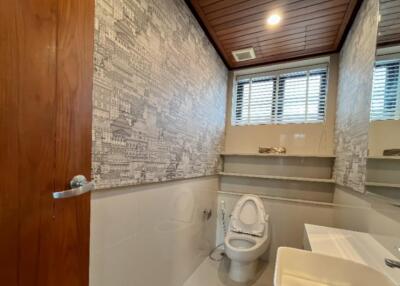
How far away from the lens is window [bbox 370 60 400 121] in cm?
104

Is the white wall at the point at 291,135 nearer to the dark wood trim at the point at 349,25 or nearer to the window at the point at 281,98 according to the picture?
the window at the point at 281,98

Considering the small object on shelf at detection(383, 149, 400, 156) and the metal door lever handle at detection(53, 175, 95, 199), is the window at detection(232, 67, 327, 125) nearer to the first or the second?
the small object on shelf at detection(383, 149, 400, 156)

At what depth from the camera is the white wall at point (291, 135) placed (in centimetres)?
238

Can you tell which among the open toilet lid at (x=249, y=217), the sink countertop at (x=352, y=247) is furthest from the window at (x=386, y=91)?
the open toilet lid at (x=249, y=217)

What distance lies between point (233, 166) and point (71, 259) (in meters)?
2.28

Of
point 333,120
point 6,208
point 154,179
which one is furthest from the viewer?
point 333,120

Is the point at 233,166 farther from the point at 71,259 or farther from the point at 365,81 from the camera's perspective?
the point at 71,259

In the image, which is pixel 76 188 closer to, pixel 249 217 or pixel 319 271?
pixel 319 271

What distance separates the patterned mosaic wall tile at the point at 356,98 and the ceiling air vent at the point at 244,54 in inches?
37.0

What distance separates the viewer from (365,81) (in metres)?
1.42

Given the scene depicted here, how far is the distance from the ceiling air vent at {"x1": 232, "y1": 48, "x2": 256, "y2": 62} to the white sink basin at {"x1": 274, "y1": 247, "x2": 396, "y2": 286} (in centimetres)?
212

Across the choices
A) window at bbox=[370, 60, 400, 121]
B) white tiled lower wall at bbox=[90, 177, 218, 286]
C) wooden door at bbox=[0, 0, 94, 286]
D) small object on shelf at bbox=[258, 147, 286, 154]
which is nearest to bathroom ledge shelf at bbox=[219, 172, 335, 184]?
small object on shelf at bbox=[258, 147, 286, 154]

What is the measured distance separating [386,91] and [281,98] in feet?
5.12

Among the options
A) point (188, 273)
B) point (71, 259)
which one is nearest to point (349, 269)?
point (71, 259)
